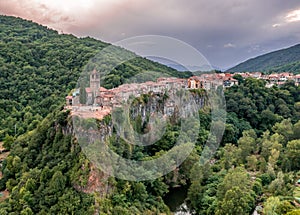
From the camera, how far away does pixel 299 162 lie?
19969mm

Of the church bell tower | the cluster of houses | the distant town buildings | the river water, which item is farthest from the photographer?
the church bell tower

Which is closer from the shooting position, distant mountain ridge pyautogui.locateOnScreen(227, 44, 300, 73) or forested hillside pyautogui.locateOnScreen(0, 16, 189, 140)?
forested hillside pyautogui.locateOnScreen(0, 16, 189, 140)

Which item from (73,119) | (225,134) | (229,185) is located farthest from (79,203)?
(225,134)

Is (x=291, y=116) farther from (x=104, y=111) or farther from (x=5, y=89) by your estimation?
(x=5, y=89)

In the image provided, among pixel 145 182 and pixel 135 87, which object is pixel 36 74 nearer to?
pixel 135 87

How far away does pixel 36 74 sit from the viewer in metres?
31.1

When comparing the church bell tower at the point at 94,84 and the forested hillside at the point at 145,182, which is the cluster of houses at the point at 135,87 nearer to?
the church bell tower at the point at 94,84

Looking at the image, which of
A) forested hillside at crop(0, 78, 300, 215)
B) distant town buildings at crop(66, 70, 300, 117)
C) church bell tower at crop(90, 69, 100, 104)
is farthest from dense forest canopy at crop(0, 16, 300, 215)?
church bell tower at crop(90, 69, 100, 104)

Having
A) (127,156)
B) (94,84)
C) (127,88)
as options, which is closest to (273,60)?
(127,88)

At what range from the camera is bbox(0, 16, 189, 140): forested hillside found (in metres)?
A: 26.0

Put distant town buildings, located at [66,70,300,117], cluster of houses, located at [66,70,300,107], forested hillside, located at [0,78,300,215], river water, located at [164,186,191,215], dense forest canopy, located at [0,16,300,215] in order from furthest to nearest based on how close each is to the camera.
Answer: cluster of houses, located at [66,70,300,107] < distant town buildings, located at [66,70,300,117] < river water, located at [164,186,191,215] < dense forest canopy, located at [0,16,300,215] < forested hillside, located at [0,78,300,215]

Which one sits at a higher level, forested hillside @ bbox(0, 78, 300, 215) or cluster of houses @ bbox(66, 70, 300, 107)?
cluster of houses @ bbox(66, 70, 300, 107)

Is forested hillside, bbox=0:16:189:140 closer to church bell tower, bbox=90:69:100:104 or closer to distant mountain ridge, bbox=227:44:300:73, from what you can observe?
church bell tower, bbox=90:69:100:104

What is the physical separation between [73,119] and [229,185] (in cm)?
831
